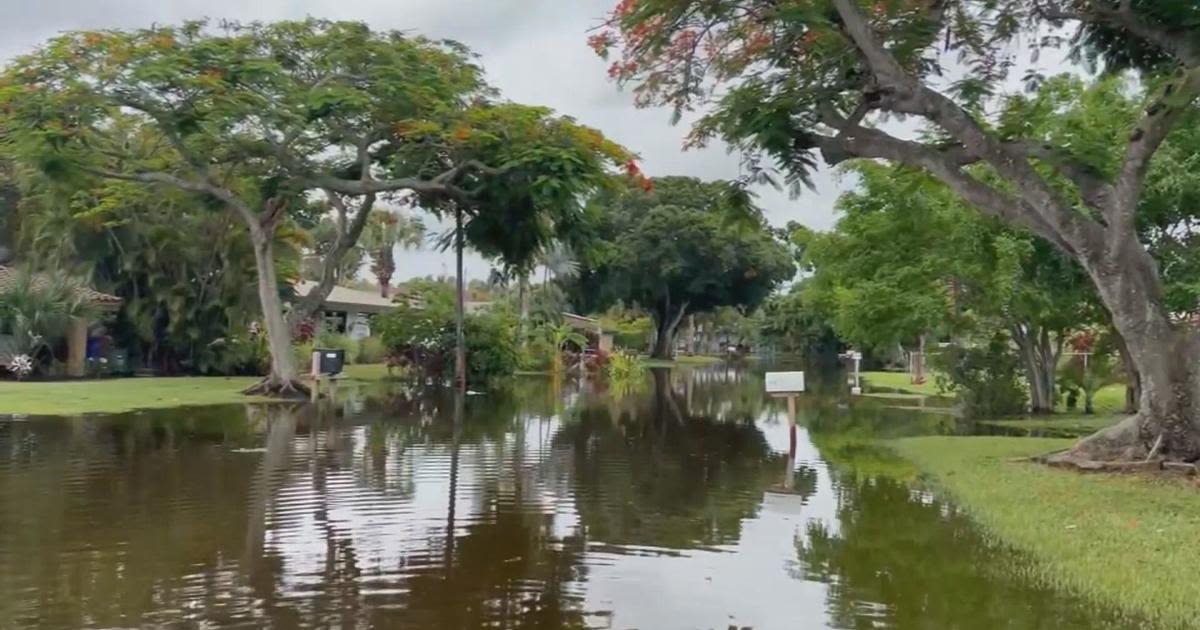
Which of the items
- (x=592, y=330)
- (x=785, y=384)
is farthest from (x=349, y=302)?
(x=785, y=384)

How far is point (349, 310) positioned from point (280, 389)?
2228cm

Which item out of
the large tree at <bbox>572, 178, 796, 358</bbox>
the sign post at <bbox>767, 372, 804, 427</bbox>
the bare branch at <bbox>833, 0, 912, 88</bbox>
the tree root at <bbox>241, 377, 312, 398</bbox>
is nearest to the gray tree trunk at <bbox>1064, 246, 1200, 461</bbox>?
the bare branch at <bbox>833, 0, 912, 88</bbox>

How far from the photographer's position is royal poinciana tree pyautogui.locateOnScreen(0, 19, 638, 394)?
802 inches

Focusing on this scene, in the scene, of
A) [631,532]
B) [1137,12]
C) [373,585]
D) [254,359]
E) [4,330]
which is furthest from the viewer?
[254,359]

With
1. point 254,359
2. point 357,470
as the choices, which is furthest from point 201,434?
point 254,359

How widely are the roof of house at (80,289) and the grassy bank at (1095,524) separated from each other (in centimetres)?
2405

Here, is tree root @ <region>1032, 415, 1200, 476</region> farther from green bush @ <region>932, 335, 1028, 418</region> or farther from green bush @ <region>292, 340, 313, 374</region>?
green bush @ <region>292, 340, 313, 374</region>

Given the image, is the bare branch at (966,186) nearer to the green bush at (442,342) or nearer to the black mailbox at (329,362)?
the black mailbox at (329,362)

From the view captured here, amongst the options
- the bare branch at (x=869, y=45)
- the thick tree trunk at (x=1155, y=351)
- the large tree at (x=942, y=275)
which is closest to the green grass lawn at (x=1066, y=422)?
the large tree at (x=942, y=275)

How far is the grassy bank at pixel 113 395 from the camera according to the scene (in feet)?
65.6

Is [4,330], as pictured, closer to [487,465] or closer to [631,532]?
Answer: [487,465]

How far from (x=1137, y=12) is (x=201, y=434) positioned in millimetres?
13469

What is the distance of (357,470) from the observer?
12.5m

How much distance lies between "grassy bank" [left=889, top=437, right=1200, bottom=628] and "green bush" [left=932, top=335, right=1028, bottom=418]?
9.19 metres
